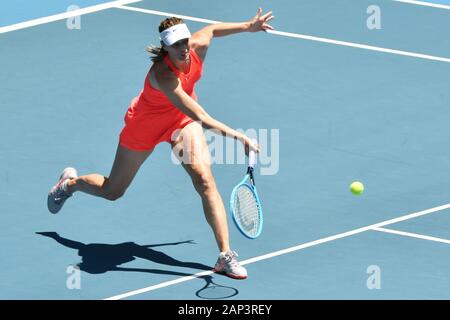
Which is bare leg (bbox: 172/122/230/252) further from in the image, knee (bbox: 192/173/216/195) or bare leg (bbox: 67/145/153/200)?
bare leg (bbox: 67/145/153/200)

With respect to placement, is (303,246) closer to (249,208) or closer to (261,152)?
(249,208)

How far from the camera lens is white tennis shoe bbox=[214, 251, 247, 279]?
49.4ft

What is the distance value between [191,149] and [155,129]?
1.53 ft

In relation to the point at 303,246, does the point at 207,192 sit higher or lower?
higher

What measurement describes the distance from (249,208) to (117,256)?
58.2 inches

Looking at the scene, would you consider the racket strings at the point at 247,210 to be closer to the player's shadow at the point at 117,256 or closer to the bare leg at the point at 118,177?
the player's shadow at the point at 117,256

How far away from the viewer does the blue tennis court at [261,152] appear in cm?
1524

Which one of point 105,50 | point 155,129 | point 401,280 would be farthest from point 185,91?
point 105,50

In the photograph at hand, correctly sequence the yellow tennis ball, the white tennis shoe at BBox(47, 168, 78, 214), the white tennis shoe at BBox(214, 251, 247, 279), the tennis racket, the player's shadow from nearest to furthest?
the tennis racket < the white tennis shoe at BBox(214, 251, 247, 279) < the player's shadow < the white tennis shoe at BBox(47, 168, 78, 214) < the yellow tennis ball

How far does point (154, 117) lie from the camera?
15477 millimetres

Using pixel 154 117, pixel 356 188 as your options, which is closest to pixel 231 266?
pixel 154 117

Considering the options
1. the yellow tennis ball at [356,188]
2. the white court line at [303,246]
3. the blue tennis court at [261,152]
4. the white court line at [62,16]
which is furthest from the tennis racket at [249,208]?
the white court line at [62,16]

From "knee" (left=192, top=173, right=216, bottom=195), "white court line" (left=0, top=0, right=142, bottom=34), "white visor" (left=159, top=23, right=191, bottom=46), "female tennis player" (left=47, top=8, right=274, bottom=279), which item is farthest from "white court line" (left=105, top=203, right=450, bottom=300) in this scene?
"white court line" (left=0, top=0, right=142, bottom=34)

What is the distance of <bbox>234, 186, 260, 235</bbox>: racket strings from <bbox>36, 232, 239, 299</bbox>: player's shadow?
23.7 inches
